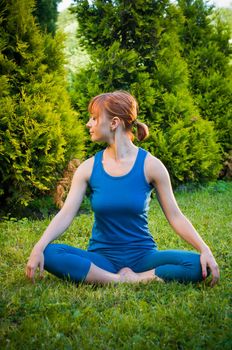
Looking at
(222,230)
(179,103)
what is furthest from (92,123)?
(179,103)

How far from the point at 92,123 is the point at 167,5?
5.09 meters

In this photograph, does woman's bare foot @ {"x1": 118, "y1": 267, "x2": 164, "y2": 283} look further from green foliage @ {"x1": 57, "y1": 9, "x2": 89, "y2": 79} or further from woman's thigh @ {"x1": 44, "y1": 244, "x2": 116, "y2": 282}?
green foliage @ {"x1": 57, "y1": 9, "x2": 89, "y2": 79}

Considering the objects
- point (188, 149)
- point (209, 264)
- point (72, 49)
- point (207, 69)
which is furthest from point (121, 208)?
point (72, 49)

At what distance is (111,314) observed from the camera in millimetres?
2875

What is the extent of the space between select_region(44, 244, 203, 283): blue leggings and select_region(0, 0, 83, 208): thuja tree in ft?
8.36

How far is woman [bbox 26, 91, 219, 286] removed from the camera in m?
3.43

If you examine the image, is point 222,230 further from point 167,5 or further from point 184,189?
point 167,5

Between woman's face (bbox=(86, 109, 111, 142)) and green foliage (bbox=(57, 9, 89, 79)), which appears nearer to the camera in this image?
woman's face (bbox=(86, 109, 111, 142))

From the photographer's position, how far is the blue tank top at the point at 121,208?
3518 mm

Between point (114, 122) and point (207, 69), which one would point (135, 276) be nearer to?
point (114, 122)

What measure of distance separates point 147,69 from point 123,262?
207 inches

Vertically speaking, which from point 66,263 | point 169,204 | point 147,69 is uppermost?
point 147,69

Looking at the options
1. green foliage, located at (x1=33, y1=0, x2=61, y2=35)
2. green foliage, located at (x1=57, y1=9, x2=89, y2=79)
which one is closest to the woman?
green foliage, located at (x1=33, y1=0, x2=61, y2=35)

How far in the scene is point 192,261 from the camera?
339 centimetres
